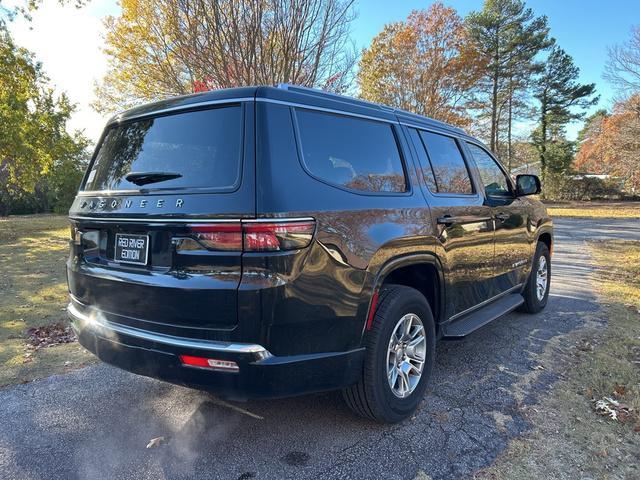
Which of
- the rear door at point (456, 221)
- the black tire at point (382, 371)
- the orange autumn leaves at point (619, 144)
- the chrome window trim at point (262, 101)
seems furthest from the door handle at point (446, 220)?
the orange autumn leaves at point (619, 144)

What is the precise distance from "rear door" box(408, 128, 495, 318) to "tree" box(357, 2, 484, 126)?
671 inches

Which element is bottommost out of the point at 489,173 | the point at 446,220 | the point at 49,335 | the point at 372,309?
the point at 49,335

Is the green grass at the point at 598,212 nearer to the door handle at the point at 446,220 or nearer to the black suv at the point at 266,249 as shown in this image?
the door handle at the point at 446,220

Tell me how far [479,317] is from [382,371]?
158cm

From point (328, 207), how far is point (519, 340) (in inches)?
123

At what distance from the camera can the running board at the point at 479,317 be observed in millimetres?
3479

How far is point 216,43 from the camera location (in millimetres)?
8859

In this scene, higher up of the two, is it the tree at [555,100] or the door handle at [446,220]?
the tree at [555,100]

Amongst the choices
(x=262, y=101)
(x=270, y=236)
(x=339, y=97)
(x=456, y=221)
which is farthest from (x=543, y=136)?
(x=270, y=236)

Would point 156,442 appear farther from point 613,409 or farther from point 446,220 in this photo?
point 613,409

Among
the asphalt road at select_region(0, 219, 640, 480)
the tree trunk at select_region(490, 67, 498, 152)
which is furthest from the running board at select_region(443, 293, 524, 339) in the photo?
the tree trunk at select_region(490, 67, 498, 152)

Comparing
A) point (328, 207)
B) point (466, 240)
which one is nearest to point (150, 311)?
point (328, 207)

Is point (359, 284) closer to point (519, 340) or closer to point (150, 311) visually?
point (150, 311)

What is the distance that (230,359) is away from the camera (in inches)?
86.0
